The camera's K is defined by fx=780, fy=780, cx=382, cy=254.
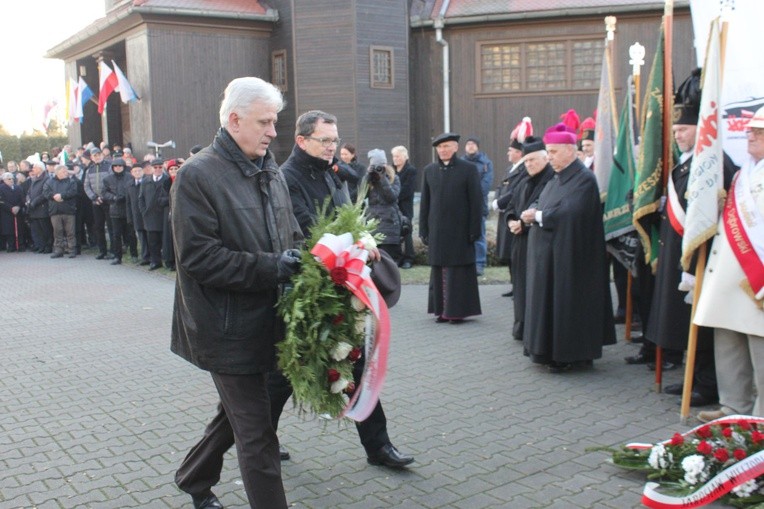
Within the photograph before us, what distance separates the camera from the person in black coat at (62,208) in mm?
17516

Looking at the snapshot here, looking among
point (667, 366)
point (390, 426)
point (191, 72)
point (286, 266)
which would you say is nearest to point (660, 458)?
point (390, 426)

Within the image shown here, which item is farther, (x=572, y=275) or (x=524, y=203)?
(x=524, y=203)

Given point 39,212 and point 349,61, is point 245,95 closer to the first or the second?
point 349,61

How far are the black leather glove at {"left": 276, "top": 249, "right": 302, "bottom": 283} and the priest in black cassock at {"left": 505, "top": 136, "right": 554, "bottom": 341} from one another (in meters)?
4.47

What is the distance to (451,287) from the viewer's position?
31.1ft

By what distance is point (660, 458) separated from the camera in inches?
177

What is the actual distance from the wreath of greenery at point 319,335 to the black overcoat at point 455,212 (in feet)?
18.1

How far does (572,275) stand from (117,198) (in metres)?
11.7

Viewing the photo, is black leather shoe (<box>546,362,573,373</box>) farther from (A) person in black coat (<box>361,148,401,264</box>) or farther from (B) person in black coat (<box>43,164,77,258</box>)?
(B) person in black coat (<box>43,164,77,258</box>)

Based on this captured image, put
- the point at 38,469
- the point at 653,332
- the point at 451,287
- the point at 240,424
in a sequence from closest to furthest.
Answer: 1. the point at 240,424
2. the point at 38,469
3. the point at 653,332
4. the point at 451,287

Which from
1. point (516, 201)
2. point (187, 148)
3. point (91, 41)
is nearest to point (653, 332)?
point (516, 201)

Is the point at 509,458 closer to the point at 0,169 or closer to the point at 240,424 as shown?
the point at 240,424

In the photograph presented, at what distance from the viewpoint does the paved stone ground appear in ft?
15.0

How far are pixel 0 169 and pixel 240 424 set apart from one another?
63.4 feet
